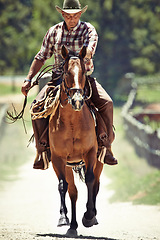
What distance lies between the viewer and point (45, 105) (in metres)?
9.16

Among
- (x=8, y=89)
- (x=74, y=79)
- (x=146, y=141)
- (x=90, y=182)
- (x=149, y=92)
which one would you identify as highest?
(x=149, y=92)

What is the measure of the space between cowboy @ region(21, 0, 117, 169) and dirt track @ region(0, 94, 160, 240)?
1.24 m

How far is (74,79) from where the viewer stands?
7.91 meters

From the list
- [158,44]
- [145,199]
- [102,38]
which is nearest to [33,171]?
[145,199]

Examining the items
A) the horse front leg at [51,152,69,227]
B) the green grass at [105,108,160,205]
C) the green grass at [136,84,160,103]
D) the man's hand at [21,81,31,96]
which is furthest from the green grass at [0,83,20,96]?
the horse front leg at [51,152,69,227]

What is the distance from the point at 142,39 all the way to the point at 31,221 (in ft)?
150

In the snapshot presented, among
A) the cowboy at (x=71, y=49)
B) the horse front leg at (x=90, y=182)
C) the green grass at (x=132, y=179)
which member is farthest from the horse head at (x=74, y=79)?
the green grass at (x=132, y=179)

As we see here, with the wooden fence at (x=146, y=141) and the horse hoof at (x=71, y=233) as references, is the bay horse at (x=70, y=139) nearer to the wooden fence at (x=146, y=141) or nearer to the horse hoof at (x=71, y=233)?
the horse hoof at (x=71, y=233)

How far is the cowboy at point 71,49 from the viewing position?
9.12 m

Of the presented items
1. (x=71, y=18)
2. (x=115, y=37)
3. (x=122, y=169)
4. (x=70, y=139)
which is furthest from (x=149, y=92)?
(x=70, y=139)

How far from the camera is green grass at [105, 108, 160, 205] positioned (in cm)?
1428

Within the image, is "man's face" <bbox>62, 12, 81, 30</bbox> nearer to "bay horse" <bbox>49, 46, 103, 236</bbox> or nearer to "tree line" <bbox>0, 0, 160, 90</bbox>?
"bay horse" <bbox>49, 46, 103, 236</bbox>

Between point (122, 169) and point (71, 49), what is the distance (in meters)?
10.3

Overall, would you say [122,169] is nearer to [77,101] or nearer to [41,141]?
[41,141]
